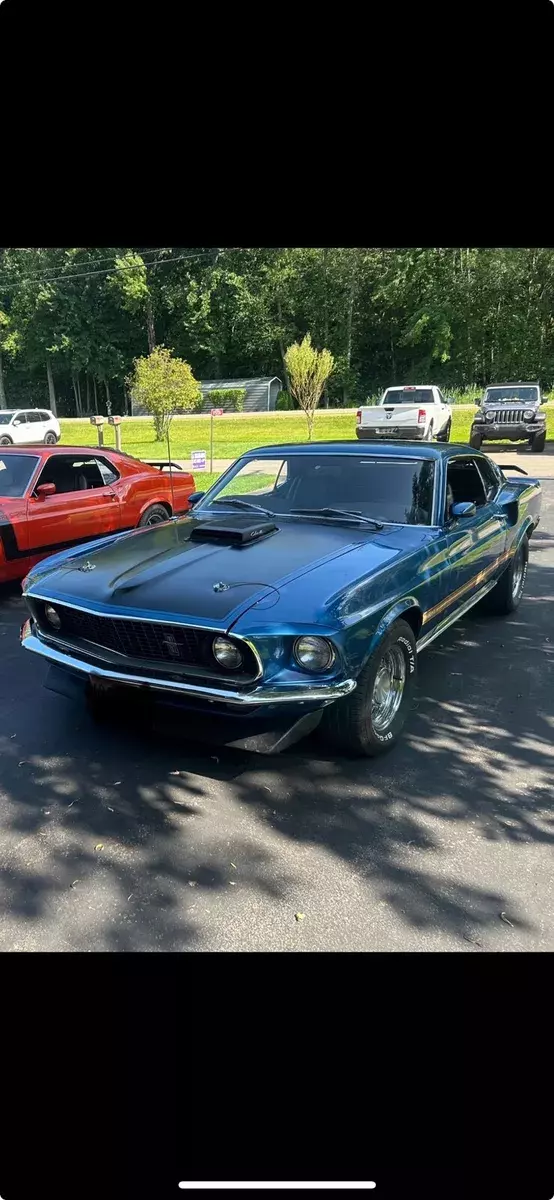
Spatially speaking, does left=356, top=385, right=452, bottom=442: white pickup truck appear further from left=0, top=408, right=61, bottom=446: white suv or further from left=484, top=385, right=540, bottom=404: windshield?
left=0, top=408, right=61, bottom=446: white suv

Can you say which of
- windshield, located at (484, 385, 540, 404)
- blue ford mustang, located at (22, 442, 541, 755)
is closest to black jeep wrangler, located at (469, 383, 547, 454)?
windshield, located at (484, 385, 540, 404)

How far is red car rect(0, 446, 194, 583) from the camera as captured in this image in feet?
21.0

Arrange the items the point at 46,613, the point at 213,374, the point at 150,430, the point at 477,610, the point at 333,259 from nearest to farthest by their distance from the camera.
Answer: the point at 46,613 → the point at 477,610 → the point at 150,430 → the point at 333,259 → the point at 213,374

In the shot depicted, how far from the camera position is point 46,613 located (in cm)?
376

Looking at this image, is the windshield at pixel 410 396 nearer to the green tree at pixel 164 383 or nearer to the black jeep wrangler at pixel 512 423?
the black jeep wrangler at pixel 512 423

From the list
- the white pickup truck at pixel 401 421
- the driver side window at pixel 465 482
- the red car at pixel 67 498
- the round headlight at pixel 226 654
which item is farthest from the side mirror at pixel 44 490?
the white pickup truck at pixel 401 421

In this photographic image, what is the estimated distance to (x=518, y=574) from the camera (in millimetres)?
6199

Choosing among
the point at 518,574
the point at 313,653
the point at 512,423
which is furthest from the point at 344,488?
the point at 512,423

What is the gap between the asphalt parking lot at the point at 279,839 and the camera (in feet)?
8.14

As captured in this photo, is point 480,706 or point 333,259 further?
point 333,259
